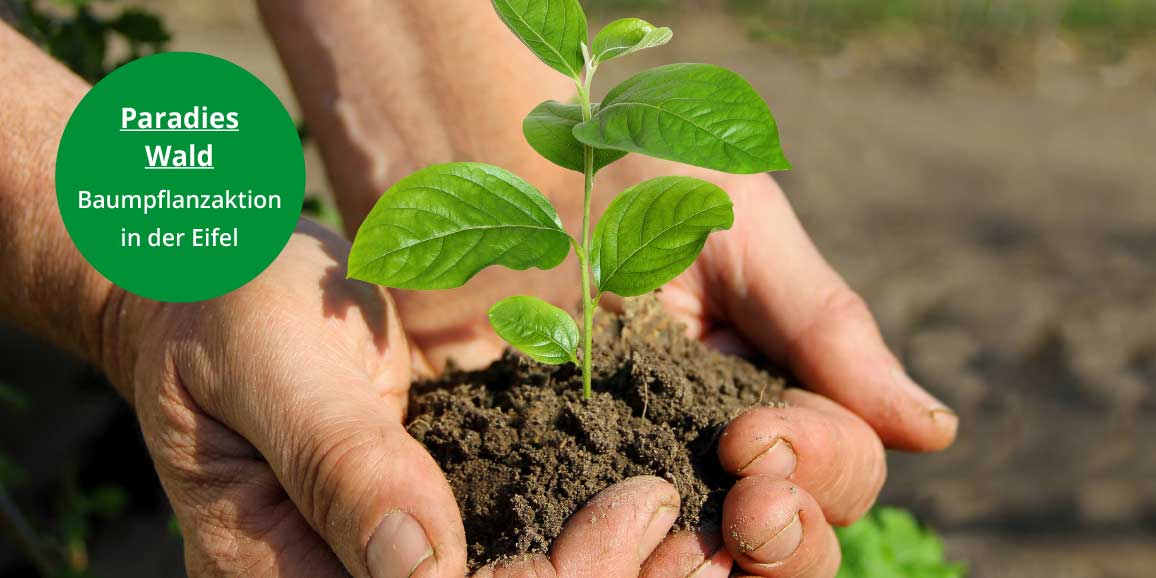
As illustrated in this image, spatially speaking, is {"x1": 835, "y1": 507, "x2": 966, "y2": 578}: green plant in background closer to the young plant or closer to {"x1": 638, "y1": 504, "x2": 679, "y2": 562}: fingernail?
{"x1": 638, "y1": 504, "x2": 679, "y2": 562}: fingernail

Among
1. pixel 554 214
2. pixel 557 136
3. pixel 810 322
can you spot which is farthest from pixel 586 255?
pixel 810 322

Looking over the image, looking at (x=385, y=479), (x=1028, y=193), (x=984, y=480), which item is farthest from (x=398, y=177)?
(x=1028, y=193)

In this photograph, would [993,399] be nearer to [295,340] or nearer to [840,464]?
[840,464]

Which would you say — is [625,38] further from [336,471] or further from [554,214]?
[336,471]

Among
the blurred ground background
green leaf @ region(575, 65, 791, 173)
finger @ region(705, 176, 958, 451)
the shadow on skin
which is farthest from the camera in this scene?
the blurred ground background

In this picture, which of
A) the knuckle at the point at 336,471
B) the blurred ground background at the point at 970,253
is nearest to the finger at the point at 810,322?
the knuckle at the point at 336,471

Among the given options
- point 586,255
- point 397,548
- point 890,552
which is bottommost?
point 890,552

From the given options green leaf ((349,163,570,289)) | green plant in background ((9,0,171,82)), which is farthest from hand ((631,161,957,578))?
green plant in background ((9,0,171,82))

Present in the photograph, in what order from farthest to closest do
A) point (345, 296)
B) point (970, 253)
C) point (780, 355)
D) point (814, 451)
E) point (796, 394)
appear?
point (970, 253) < point (780, 355) < point (796, 394) < point (345, 296) < point (814, 451)

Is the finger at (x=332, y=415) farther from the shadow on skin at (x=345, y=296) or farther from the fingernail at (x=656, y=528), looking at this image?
the fingernail at (x=656, y=528)

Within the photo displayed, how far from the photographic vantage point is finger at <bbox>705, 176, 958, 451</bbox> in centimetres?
226

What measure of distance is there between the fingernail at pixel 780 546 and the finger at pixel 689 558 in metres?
0.06

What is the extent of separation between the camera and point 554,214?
176 cm

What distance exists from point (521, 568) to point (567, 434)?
12.0 inches
